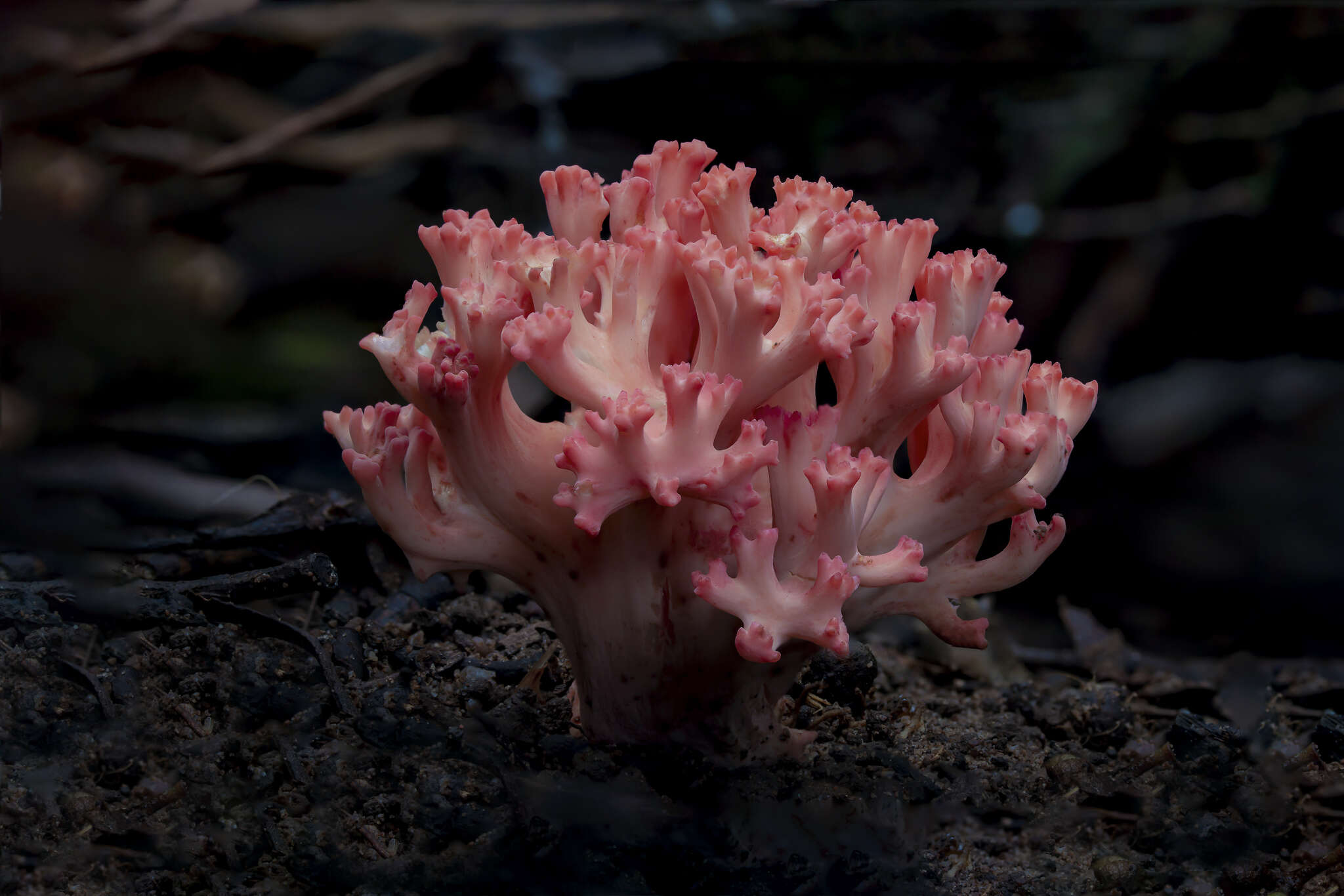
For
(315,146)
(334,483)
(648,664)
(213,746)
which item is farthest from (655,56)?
(213,746)

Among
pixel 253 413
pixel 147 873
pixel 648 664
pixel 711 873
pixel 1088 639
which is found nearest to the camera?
pixel 147 873

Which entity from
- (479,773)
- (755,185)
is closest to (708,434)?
(479,773)

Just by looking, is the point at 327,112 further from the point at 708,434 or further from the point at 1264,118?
the point at 1264,118

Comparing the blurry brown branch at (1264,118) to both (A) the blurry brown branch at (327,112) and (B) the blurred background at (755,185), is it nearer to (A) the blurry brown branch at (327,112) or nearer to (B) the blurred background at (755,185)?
(B) the blurred background at (755,185)

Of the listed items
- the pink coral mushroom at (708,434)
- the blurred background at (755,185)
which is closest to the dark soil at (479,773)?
the pink coral mushroom at (708,434)

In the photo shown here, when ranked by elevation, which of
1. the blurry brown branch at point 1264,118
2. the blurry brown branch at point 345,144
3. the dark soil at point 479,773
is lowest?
the dark soil at point 479,773

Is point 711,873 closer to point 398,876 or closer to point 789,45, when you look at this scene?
point 398,876

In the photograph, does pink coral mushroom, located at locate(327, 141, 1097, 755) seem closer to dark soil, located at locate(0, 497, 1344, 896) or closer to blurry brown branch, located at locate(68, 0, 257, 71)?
dark soil, located at locate(0, 497, 1344, 896)
